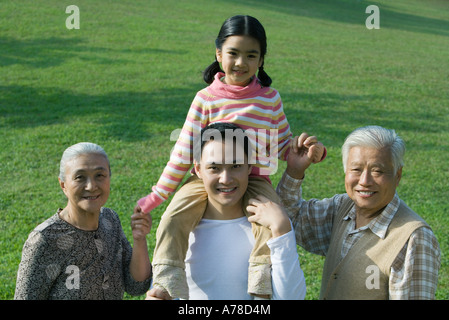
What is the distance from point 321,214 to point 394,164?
614 mm

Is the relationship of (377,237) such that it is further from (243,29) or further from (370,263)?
(243,29)

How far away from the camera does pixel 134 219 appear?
3129 mm

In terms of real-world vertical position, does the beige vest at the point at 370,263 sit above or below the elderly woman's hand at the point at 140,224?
below

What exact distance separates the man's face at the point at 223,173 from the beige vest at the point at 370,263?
66 centimetres

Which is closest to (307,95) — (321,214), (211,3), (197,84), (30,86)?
(197,84)

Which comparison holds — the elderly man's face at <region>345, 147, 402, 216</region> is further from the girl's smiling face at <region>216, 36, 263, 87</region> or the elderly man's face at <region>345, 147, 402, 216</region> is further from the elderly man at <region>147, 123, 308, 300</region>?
the girl's smiling face at <region>216, 36, 263, 87</region>

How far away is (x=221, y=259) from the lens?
9.55 ft

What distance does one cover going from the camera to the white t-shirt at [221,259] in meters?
2.88

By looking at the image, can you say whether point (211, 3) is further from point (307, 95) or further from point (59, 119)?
point (59, 119)

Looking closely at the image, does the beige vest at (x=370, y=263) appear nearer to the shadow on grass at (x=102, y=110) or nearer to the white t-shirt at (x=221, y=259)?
the white t-shirt at (x=221, y=259)

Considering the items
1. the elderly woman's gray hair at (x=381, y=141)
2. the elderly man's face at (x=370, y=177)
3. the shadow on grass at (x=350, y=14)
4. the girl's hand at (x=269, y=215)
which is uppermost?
the shadow on grass at (x=350, y=14)
